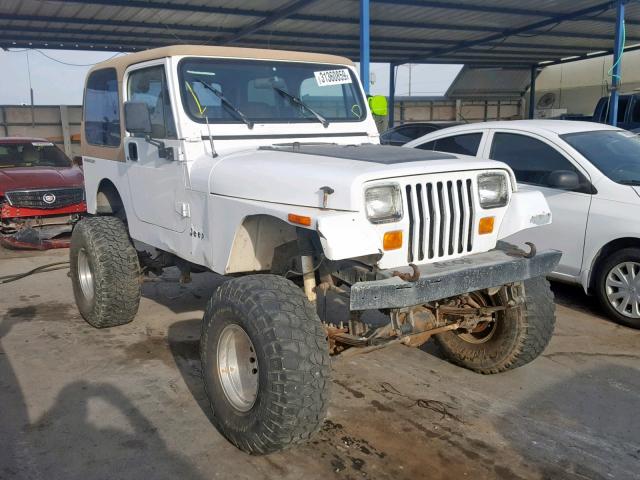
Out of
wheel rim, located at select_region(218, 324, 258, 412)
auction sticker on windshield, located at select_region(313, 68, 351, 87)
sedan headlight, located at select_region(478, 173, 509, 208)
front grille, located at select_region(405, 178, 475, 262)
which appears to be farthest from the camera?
auction sticker on windshield, located at select_region(313, 68, 351, 87)

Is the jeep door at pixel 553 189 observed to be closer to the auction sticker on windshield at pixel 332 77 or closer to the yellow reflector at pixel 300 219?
the auction sticker on windshield at pixel 332 77

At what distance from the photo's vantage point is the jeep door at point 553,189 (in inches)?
207

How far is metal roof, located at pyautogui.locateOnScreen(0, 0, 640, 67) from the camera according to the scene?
1119 cm

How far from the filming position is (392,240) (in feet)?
9.74

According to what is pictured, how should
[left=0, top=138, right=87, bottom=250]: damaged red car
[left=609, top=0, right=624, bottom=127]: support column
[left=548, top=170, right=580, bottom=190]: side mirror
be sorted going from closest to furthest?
1. [left=548, top=170, right=580, bottom=190]: side mirror
2. [left=0, top=138, right=87, bottom=250]: damaged red car
3. [left=609, top=0, right=624, bottom=127]: support column

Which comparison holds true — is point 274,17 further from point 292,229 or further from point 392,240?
point 392,240

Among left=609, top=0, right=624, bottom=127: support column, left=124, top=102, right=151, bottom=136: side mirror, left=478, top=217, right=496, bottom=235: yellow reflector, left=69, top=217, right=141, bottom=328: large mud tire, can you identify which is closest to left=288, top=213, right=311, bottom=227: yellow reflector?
left=478, top=217, right=496, bottom=235: yellow reflector

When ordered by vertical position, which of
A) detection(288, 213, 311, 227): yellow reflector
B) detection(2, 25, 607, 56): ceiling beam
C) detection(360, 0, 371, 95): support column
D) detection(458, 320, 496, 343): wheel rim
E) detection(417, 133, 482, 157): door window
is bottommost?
detection(458, 320, 496, 343): wheel rim

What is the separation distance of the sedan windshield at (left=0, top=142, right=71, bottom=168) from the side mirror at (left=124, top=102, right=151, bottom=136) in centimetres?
680

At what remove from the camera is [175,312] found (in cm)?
571

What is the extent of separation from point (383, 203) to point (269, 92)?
5.74 ft

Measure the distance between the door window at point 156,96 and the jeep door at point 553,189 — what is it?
3.30 metres

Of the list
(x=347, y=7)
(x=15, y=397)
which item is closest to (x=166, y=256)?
(x=15, y=397)

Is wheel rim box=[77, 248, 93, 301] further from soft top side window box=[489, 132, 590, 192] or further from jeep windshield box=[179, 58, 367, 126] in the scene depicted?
soft top side window box=[489, 132, 590, 192]
